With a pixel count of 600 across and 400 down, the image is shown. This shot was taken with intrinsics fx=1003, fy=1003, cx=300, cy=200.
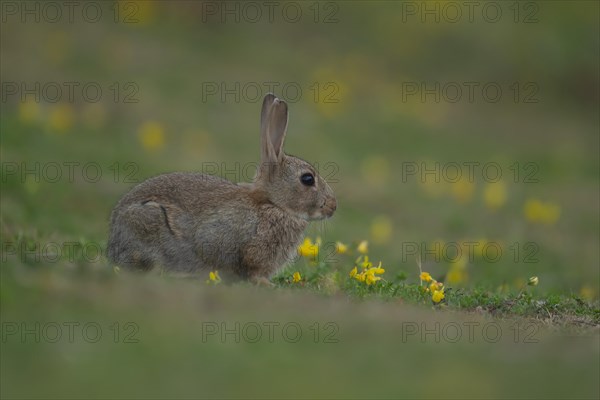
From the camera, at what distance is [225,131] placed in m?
25.1

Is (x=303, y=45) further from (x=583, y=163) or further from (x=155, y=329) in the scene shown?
(x=155, y=329)

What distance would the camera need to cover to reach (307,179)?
11648 mm

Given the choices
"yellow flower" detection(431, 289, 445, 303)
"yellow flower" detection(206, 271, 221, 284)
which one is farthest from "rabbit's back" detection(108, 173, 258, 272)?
"yellow flower" detection(431, 289, 445, 303)

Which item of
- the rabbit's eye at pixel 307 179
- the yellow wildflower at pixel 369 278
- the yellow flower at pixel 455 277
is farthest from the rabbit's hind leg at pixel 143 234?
the yellow flower at pixel 455 277

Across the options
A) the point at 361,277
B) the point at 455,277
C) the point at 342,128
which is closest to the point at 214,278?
the point at 361,277

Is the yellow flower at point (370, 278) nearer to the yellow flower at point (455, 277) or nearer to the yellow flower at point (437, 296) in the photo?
the yellow flower at point (437, 296)

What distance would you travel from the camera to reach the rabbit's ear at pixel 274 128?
11480mm

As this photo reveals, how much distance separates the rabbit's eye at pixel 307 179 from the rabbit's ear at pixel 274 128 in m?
0.34

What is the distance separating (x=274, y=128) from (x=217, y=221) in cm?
135

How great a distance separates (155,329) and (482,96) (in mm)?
26645

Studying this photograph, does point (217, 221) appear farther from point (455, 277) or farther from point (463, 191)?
point (463, 191)

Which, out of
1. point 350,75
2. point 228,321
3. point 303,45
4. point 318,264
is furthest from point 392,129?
point 228,321

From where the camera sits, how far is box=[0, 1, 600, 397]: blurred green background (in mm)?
9281

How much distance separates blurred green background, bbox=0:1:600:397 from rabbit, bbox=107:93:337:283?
3.71ft
